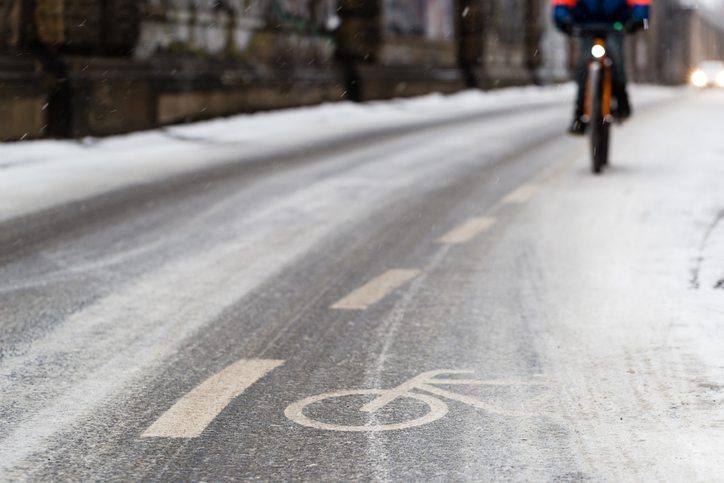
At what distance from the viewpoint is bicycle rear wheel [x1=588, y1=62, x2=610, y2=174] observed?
8695 mm

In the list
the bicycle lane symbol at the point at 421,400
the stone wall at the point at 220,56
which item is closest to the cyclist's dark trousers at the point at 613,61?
the bicycle lane symbol at the point at 421,400

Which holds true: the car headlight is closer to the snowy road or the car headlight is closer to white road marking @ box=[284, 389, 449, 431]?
the snowy road

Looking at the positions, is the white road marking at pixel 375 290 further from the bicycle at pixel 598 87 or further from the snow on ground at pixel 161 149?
the bicycle at pixel 598 87

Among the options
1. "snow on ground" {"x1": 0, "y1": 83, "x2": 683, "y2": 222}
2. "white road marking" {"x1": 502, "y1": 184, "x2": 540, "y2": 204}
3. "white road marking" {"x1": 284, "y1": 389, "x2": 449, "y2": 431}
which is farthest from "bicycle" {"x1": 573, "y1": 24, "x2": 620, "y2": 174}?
"white road marking" {"x1": 284, "y1": 389, "x2": 449, "y2": 431}

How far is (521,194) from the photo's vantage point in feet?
26.7

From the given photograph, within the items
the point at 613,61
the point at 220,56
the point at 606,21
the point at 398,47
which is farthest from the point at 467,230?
the point at 398,47

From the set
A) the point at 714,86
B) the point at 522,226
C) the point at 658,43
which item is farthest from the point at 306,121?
the point at 658,43

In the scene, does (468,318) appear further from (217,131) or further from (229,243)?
(217,131)

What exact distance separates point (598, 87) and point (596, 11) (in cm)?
68

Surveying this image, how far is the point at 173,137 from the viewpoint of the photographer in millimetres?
13586

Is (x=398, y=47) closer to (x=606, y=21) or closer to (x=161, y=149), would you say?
(x=161, y=149)

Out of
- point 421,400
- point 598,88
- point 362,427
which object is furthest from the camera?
point 598,88

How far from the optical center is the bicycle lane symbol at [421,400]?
3.17 meters

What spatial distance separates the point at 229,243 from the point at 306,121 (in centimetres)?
1054
